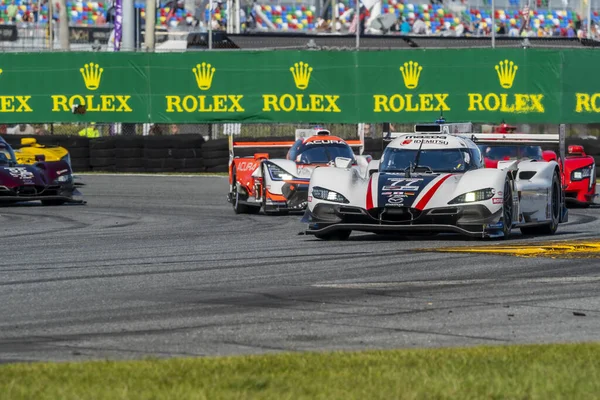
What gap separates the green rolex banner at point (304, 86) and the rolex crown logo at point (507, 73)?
0.02 m

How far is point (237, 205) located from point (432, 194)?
6.12m

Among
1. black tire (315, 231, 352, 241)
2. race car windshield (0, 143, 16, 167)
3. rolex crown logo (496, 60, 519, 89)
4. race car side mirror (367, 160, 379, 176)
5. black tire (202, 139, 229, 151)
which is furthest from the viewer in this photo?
black tire (202, 139, 229, 151)

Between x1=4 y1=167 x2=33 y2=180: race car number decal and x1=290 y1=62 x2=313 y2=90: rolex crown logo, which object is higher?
x1=290 y1=62 x2=313 y2=90: rolex crown logo

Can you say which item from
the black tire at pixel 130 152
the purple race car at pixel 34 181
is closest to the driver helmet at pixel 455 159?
the purple race car at pixel 34 181

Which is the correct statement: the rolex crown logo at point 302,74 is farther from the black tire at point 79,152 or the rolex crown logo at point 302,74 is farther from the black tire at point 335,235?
the black tire at point 335,235

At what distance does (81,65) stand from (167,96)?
2.21 metres

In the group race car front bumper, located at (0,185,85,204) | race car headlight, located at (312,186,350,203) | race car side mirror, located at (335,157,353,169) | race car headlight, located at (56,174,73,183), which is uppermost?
race car side mirror, located at (335,157,353,169)

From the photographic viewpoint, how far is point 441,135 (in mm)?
14164

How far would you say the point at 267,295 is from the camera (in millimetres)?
8562

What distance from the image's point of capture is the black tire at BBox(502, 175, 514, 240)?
13055 mm

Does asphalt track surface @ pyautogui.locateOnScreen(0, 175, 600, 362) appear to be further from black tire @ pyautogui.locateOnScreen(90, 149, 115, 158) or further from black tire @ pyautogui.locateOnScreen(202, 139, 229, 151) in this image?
black tire @ pyautogui.locateOnScreen(90, 149, 115, 158)

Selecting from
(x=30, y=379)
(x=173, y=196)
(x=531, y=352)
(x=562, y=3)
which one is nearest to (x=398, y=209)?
(x=531, y=352)

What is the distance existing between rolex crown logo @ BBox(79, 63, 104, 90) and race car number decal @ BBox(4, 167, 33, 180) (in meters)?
9.37

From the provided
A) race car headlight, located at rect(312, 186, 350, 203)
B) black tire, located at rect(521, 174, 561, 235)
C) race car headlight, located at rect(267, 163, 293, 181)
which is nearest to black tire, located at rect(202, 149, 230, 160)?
race car headlight, located at rect(267, 163, 293, 181)
